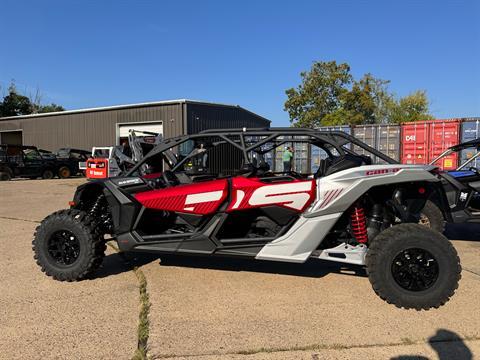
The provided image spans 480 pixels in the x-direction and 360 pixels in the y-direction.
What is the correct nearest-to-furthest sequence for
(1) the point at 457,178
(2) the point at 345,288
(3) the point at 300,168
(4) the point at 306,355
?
(4) the point at 306,355 < (2) the point at 345,288 < (1) the point at 457,178 < (3) the point at 300,168

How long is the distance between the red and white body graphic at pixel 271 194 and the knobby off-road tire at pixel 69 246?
1.56m

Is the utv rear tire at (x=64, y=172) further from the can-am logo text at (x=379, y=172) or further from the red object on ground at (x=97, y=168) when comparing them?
the can-am logo text at (x=379, y=172)

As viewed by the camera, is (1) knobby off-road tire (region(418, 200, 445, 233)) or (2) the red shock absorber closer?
(2) the red shock absorber

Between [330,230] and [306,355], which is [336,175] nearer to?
[330,230]

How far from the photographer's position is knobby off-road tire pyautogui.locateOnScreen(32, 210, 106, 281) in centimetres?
450

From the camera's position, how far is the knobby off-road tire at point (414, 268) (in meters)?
3.76

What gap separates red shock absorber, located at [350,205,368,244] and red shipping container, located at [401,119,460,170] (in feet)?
34.2

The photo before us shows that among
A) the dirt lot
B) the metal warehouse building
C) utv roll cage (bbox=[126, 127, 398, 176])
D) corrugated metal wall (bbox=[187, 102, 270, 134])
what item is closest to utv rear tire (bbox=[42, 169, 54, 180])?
the metal warehouse building

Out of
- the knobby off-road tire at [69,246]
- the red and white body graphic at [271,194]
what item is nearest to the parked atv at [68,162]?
the knobby off-road tire at [69,246]

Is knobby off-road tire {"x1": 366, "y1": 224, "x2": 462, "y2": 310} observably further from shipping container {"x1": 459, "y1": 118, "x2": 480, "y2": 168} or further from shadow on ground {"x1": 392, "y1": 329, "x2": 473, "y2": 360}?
shipping container {"x1": 459, "y1": 118, "x2": 480, "y2": 168}

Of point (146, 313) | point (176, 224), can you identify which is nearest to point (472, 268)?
point (176, 224)

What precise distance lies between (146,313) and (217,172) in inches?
92.8

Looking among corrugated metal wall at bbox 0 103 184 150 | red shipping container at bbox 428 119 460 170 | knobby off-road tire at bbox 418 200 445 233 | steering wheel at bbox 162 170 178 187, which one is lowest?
knobby off-road tire at bbox 418 200 445 233

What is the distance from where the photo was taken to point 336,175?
4.02m
